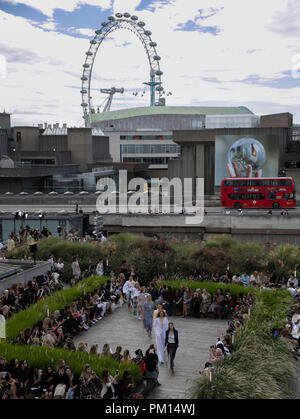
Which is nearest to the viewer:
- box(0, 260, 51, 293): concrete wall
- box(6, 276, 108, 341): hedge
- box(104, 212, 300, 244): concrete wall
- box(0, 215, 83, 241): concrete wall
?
box(6, 276, 108, 341): hedge

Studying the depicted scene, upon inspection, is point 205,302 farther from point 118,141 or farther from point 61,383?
point 118,141

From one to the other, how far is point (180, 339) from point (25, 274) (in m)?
7.54

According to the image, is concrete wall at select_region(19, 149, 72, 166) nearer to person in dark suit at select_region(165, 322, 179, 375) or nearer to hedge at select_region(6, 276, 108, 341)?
hedge at select_region(6, 276, 108, 341)

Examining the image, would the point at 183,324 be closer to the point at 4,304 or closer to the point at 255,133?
the point at 4,304

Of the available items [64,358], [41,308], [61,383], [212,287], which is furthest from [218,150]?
[61,383]

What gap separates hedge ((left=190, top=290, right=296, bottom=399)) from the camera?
937cm

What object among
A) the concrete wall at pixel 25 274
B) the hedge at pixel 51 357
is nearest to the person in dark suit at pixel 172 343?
the hedge at pixel 51 357

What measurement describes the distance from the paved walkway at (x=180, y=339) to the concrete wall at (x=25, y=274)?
4181 mm

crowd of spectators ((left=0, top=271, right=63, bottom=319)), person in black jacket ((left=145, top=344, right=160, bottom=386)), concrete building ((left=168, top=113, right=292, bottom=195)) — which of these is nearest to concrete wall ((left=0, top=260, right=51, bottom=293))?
crowd of spectators ((left=0, top=271, right=63, bottom=319))

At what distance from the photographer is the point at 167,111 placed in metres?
138

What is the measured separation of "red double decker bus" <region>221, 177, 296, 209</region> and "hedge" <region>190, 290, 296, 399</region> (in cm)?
2706

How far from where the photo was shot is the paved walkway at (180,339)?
1107 cm
